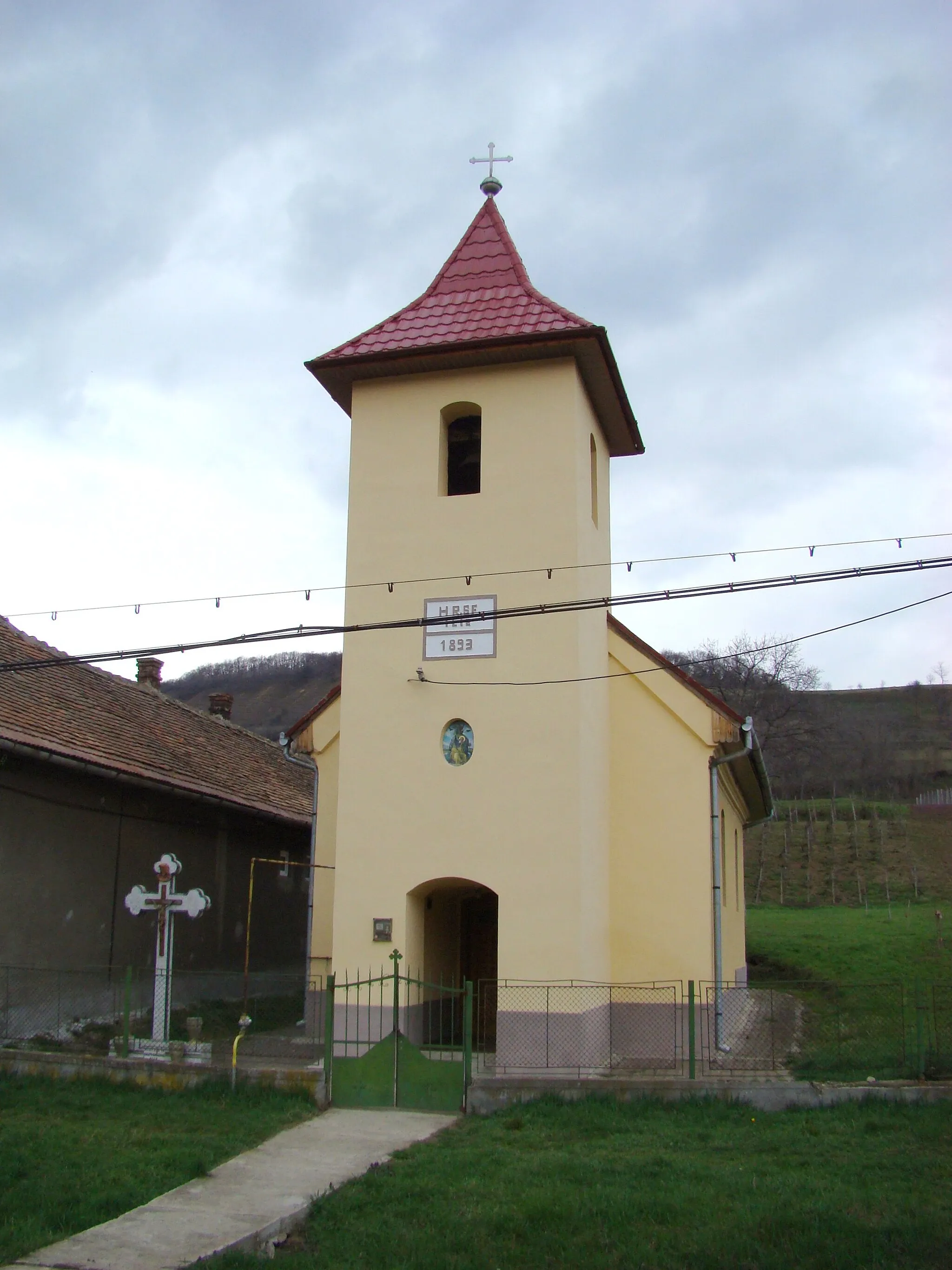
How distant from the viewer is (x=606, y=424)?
1788 centimetres

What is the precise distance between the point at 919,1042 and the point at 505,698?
5.99 meters

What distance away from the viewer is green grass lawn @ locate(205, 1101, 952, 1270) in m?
7.26

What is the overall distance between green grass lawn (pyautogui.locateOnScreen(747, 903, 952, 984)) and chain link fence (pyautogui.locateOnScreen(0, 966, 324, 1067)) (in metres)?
8.45

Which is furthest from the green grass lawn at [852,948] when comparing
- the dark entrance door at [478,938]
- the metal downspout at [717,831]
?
the dark entrance door at [478,938]

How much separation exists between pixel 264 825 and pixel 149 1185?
46.3ft

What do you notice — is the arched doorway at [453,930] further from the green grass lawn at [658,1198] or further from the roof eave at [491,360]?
the roof eave at [491,360]

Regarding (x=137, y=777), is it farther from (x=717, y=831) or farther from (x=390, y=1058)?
(x=717, y=831)

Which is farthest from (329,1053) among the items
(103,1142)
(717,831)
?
(717,831)

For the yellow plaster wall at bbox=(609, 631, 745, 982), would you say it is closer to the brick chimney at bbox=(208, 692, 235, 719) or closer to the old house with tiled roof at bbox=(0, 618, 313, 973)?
the old house with tiled roof at bbox=(0, 618, 313, 973)

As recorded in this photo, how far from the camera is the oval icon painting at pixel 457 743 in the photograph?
47.8 ft

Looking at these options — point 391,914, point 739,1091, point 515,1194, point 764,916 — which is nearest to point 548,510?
point 391,914

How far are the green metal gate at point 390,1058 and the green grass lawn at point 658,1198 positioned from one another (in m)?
1.15

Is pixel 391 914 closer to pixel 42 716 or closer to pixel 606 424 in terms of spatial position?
pixel 42 716

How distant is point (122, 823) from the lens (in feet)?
59.1
